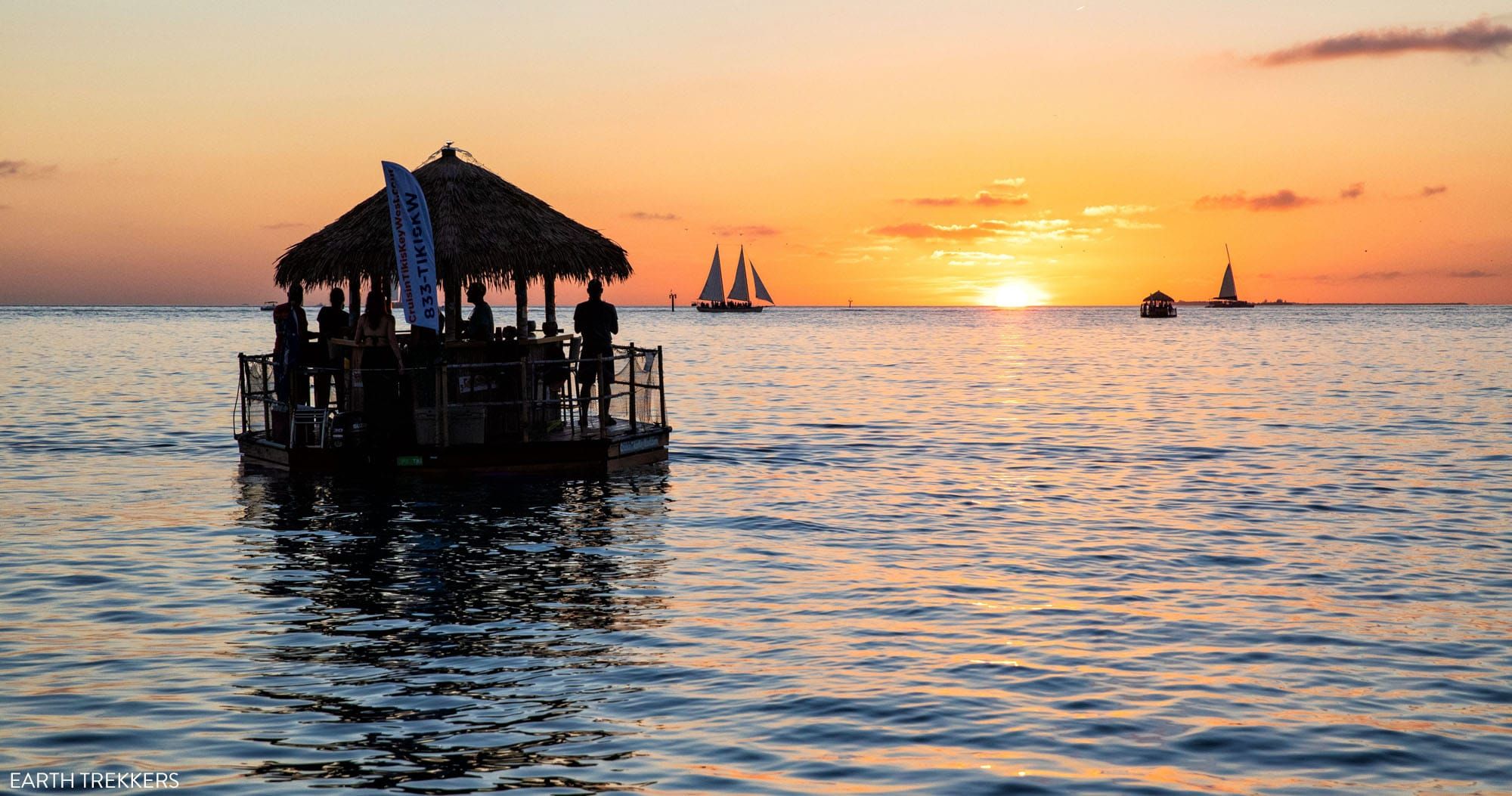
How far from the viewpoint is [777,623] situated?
11836mm

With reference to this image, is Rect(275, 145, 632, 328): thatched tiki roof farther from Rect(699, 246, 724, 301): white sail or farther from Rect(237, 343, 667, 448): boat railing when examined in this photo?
Rect(699, 246, 724, 301): white sail

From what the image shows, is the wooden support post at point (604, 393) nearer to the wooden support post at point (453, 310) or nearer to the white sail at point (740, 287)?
the wooden support post at point (453, 310)

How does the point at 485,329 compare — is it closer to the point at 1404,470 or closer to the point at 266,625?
the point at 266,625

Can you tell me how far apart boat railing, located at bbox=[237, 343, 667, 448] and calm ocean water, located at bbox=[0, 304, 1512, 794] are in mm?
937

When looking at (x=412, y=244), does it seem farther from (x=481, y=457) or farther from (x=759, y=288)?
(x=759, y=288)

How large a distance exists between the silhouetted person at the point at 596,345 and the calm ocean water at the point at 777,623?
169 centimetres

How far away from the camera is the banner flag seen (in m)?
19.6

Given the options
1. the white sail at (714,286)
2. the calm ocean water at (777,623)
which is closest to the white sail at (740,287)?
the white sail at (714,286)

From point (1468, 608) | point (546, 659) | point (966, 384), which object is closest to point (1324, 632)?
point (1468, 608)

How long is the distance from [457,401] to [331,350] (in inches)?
90.0

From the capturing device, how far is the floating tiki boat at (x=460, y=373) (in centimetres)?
2031

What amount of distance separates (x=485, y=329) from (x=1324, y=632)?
45.8 feet

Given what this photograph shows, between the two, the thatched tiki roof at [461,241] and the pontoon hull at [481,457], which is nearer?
the pontoon hull at [481,457]

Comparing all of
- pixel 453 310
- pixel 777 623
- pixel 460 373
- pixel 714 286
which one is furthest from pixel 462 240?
pixel 714 286
